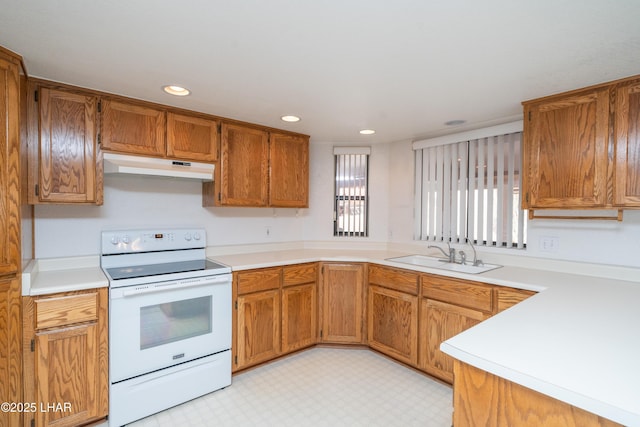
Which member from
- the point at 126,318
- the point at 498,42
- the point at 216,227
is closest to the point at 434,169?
the point at 498,42

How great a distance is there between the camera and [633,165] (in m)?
1.81

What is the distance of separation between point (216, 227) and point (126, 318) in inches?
46.1

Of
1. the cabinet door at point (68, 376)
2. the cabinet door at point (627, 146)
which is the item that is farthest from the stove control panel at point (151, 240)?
the cabinet door at point (627, 146)

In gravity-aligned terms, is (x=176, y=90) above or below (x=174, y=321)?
above

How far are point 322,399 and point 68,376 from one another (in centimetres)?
158

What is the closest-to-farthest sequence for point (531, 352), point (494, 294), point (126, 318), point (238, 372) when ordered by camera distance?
1. point (531, 352)
2. point (126, 318)
3. point (494, 294)
4. point (238, 372)

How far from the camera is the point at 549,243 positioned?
2.39 m

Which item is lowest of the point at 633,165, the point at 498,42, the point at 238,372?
the point at 238,372

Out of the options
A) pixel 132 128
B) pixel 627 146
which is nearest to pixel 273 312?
pixel 132 128

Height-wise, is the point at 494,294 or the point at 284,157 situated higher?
the point at 284,157

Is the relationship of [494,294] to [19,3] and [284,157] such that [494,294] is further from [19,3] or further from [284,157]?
[19,3]

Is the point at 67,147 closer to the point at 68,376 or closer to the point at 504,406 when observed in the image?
the point at 68,376

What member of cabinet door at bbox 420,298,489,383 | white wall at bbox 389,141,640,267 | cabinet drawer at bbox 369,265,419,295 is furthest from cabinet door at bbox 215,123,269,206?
white wall at bbox 389,141,640,267

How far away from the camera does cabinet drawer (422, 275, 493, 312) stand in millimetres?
2144
